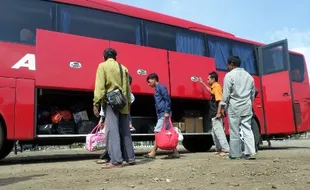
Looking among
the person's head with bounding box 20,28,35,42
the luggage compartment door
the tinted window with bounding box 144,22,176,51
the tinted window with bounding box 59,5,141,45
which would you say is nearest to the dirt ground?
the luggage compartment door

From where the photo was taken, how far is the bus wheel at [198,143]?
40.1 ft

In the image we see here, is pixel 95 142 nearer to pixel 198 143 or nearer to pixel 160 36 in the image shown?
pixel 160 36

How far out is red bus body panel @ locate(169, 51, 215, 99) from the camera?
992 centimetres

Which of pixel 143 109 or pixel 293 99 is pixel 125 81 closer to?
pixel 143 109

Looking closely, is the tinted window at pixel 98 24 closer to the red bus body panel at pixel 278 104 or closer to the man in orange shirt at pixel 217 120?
the man in orange shirt at pixel 217 120

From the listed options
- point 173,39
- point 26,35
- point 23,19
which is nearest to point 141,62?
point 173,39

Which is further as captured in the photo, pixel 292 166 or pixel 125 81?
pixel 125 81

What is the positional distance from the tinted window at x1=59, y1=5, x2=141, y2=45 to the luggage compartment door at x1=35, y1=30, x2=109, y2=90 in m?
0.23

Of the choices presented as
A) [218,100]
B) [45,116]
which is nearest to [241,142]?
[218,100]

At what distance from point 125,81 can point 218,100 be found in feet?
9.37

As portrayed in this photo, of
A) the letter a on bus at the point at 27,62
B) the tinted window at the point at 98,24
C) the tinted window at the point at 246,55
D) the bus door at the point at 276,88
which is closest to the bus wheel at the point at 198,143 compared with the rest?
the bus door at the point at 276,88

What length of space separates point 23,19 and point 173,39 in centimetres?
405

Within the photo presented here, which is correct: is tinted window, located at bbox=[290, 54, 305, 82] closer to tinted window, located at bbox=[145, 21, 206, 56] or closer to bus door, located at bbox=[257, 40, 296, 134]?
bus door, located at bbox=[257, 40, 296, 134]

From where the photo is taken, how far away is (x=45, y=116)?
8.20 m
